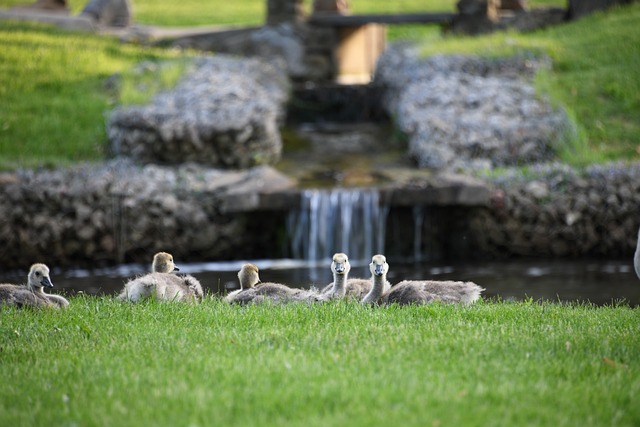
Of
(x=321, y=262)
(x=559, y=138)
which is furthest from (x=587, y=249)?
(x=321, y=262)

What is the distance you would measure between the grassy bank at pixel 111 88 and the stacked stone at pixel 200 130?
1.00 metres

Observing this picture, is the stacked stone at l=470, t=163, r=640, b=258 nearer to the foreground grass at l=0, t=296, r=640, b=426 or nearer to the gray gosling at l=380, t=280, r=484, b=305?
the gray gosling at l=380, t=280, r=484, b=305

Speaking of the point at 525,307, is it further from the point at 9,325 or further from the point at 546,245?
the point at 546,245

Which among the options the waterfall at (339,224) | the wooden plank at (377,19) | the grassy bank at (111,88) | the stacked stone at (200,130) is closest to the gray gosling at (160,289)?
the waterfall at (339,224)

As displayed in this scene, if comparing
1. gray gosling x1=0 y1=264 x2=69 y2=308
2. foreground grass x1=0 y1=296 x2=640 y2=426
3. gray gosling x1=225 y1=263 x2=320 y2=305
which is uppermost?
foreground grass x1=0 y1=296 x2=640 y2=426

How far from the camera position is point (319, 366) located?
6.86 m

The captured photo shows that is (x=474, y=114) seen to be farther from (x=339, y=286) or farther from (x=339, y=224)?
(x=339, y=286)

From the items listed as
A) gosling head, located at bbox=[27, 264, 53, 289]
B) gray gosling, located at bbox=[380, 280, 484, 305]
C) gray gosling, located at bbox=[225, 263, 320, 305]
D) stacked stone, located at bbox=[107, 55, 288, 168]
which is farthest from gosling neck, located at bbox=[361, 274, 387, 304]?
stacked stone, located at bbox=[107, 55, 288, 168]

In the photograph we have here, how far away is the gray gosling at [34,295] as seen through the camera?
948 centimetres

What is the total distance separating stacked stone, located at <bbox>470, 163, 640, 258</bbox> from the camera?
16.6 meters

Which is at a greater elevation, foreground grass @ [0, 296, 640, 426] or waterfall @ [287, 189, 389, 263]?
foreground grass @ [0, 296, 640, 426]

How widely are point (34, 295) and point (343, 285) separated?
10.2ft

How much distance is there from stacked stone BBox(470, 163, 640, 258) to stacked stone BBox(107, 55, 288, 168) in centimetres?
477

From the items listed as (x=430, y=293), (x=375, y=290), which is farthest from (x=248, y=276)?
(x=430, y=293)
